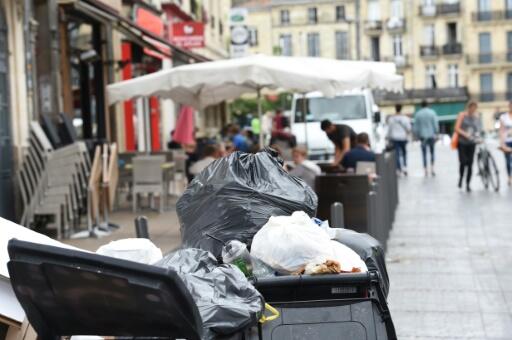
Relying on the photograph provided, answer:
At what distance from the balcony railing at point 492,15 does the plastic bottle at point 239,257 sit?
75.0 m

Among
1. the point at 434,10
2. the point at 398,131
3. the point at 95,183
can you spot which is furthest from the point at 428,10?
the point at 95,183

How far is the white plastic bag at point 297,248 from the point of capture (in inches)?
164

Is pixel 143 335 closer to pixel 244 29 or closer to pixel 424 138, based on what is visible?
pixel 424 138

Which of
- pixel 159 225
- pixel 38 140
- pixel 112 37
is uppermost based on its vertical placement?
pixel 112 37

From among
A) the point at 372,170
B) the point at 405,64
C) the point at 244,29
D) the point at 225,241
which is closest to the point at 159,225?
the point at 372,170

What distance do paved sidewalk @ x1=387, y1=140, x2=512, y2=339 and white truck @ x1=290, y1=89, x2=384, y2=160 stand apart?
19.3 ft

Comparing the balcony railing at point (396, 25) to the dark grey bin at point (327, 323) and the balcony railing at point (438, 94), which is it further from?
the dark grey bin at point (327, 323)

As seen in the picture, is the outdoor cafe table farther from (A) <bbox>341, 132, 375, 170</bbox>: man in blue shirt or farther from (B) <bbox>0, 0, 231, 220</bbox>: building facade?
(A) <bbox>341, 132, 375, 170</bbox>: man in blue shirt

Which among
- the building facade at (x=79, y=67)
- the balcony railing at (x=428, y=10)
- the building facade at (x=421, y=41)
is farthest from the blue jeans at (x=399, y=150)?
the balcony railing at (x=428, y=10)

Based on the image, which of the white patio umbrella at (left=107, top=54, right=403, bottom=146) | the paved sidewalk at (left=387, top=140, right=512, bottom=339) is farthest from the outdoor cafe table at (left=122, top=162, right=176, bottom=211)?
the paved sidewalk at (left=387, top=140, right=512, bottom=339)

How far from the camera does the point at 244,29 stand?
2472cm

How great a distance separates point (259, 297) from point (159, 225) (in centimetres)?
975

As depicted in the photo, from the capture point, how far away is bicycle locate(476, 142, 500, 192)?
17652 millimetres

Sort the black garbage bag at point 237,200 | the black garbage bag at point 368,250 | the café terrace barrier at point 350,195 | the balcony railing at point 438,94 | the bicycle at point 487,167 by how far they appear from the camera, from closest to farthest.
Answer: the black garbage bag at point 368,250, the black garbage bag at point 237,200, the café terrace barrier at point 350,195, the bicycle at point 487,167, the balcony railing at point 438,94
